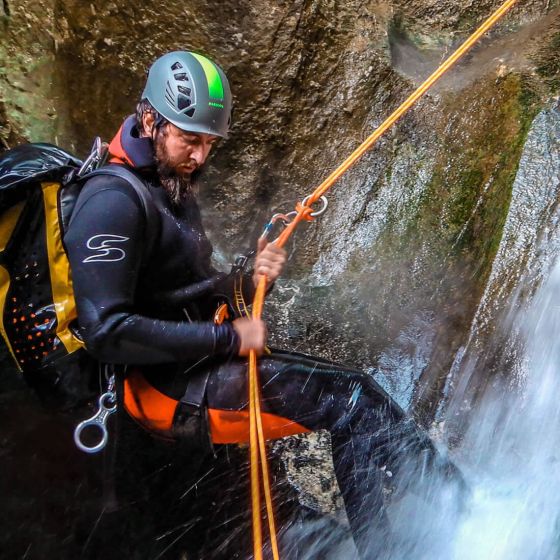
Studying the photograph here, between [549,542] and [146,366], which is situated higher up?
[146,366]

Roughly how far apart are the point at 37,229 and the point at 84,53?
2433mm

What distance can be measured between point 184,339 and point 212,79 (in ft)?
3.45

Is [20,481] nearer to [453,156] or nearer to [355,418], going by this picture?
[355,418]

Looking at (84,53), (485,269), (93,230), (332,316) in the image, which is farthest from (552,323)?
(84,53)

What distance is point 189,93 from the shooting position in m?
2.24

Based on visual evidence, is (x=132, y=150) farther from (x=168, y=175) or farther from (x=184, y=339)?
(x=184, y=339)

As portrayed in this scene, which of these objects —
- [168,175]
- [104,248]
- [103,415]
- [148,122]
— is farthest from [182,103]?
[103,415]

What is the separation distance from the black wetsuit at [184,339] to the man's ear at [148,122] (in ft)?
→ 0.16

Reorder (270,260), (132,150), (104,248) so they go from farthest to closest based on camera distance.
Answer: (270,260) < (132,150) < (104,248)

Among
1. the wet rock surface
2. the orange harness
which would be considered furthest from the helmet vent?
the wet rock surface

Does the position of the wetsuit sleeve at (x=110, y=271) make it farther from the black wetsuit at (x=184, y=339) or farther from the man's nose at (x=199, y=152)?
the man's nose at (x=199, y=152)

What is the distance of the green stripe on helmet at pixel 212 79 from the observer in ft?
7.55

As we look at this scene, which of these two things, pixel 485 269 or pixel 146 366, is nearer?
pixel 146 366

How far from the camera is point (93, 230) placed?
1.94 metres
